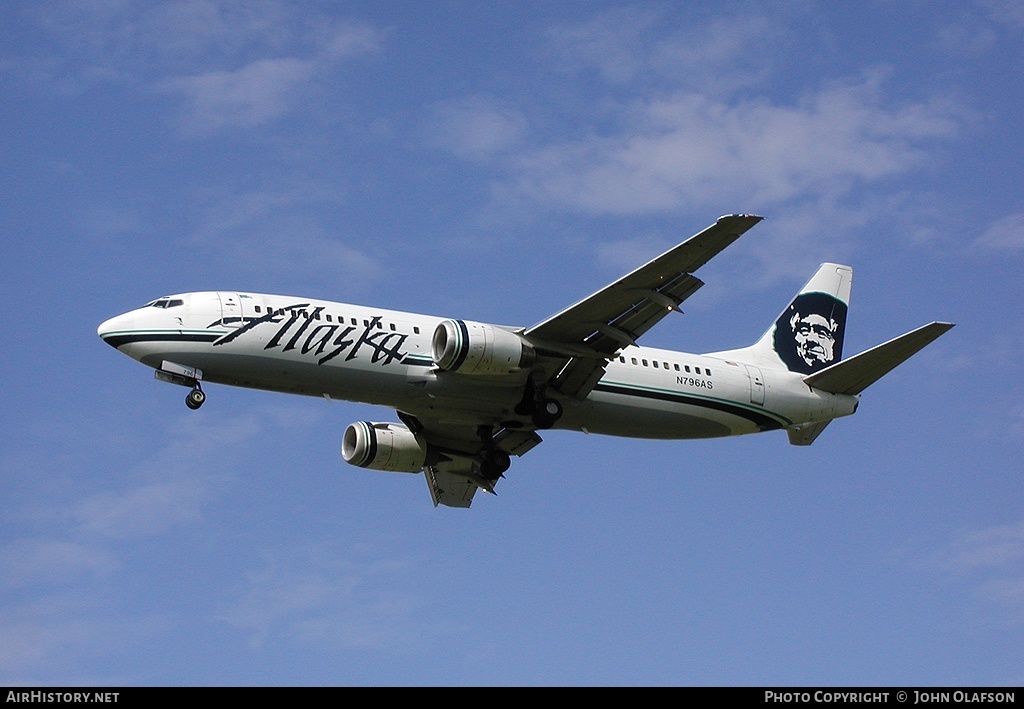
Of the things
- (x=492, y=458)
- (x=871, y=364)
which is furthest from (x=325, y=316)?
(x=871, y=364)

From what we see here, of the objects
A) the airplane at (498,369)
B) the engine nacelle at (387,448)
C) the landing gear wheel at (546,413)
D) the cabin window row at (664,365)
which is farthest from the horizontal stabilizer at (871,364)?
the engine nacelle at (387,448)

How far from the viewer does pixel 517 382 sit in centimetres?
3897

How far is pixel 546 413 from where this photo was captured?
3912 centimetres

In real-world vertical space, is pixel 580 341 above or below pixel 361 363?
above

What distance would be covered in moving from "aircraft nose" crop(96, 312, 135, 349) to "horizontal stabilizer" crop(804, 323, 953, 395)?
70.3 ft

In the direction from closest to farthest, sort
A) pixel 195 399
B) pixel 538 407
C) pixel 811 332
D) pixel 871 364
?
pixel 195 399
pixel 538 407
pixel 871 364
pixel 811 332

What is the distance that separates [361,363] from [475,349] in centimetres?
328

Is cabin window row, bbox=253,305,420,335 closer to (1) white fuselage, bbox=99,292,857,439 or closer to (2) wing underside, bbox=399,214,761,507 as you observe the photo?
(1) white fuselage, bbox=99,292,857,439

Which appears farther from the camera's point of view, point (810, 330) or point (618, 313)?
point (810, 330)

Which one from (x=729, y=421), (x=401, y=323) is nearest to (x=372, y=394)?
(x=401, y=323)

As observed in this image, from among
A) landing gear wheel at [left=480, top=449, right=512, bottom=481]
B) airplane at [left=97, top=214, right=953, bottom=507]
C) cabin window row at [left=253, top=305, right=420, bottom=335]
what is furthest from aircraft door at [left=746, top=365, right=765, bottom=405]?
cabin window row at [left=253, top=305, right=420, bottom=335]

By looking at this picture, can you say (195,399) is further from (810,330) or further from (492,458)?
(810,330)

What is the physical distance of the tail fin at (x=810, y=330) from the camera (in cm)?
4491

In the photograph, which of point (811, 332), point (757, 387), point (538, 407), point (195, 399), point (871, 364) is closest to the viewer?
point (195, 399)
